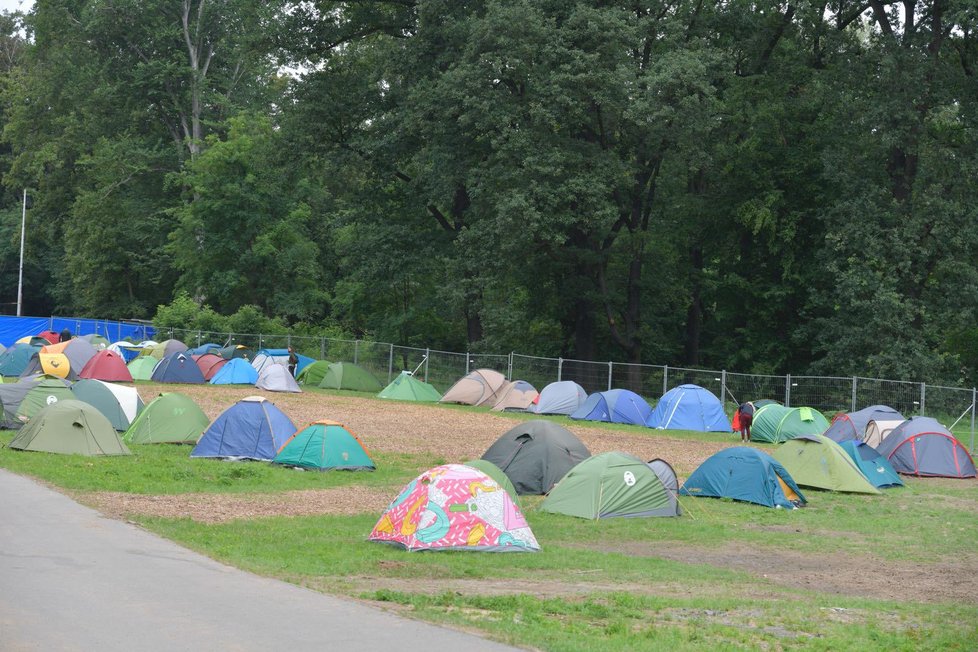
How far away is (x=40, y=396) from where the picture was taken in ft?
77.4

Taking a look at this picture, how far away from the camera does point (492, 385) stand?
119ft

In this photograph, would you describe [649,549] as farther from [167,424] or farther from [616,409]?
[616,409]

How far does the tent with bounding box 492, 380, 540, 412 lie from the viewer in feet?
114

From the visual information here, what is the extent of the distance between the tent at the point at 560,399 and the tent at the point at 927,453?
457 inches

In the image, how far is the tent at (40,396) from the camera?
23.3 meters

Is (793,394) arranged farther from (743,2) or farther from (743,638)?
(743,638)

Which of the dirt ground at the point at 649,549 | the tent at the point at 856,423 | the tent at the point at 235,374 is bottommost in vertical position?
the dirt ground at the point at 649,549

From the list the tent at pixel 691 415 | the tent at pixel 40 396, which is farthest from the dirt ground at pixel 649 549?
the tent at pixel 40 396

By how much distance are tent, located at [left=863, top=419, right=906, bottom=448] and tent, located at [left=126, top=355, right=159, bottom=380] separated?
82.3 ft

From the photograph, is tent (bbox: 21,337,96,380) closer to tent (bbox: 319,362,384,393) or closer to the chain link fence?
tent (bbox: 319,362,384,393)

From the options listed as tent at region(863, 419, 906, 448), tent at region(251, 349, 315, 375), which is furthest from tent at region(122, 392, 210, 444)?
tent at region(251, 349, 315, 375)

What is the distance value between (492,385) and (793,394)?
9727 millimetres

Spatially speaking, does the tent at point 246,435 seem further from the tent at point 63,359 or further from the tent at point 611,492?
the tent at point 63,359

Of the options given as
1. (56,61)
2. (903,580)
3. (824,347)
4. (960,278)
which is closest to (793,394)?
(824,347)
